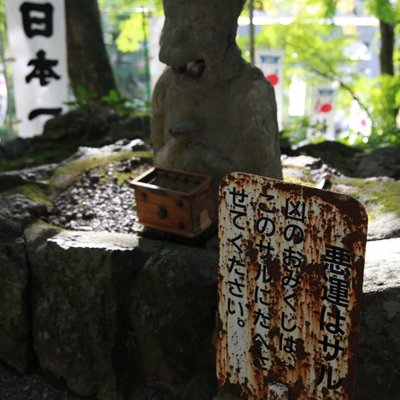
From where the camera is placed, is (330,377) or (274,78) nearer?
(330,377)

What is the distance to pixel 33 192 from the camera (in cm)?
360

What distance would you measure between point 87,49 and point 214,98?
503cm

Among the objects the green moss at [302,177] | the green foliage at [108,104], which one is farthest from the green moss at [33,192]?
the green foliage at [108,104]

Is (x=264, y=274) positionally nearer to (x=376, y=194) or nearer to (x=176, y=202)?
(x=176, y=202)

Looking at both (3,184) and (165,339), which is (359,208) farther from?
(3,184)

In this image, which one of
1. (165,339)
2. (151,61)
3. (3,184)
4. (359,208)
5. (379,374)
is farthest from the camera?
(151,61)

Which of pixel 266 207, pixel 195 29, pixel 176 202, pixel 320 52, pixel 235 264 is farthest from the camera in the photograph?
pixel 320 52

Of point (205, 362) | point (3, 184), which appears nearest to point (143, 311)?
point (205, 362)

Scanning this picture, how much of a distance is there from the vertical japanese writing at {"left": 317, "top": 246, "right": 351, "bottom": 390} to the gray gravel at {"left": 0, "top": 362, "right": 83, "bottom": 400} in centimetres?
191

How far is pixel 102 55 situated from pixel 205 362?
585 cm

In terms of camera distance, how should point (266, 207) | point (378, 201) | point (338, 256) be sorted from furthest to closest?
point (378, 201), point (266, 207), point (338, 256)

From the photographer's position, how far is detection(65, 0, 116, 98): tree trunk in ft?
23.9

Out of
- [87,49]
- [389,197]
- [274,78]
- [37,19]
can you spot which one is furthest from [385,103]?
[37,19]

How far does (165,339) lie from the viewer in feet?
8.98
